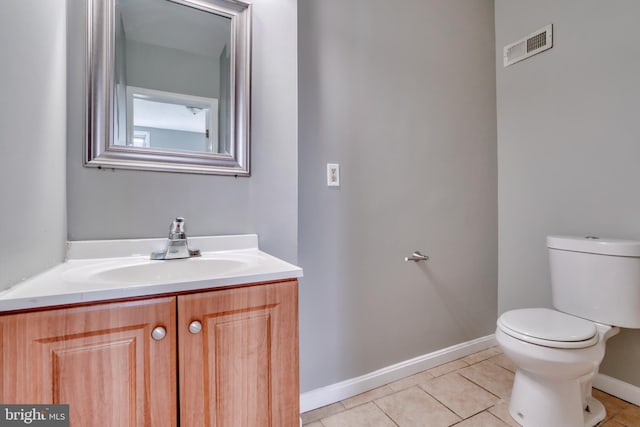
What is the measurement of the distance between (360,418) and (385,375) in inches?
12.5

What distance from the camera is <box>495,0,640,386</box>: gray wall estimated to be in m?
1.44

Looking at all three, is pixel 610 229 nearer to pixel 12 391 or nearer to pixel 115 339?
pixel 115 339

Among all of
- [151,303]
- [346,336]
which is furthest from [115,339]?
[346,336]

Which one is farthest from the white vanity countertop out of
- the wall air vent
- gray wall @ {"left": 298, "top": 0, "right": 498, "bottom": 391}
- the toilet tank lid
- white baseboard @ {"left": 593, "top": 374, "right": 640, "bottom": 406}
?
the wall air vent

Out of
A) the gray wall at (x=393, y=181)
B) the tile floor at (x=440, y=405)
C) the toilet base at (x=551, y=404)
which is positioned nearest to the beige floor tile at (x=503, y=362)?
the tile floor at (x=440, y=405)

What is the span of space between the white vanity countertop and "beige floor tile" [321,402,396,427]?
89cm

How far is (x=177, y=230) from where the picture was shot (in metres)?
1.01

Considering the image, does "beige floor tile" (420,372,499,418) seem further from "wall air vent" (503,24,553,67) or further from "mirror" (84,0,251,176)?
"wall air vent" (503,24,553,67)

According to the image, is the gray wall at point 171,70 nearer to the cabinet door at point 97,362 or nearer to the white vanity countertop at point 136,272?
the white vanity countertop at point 136,272

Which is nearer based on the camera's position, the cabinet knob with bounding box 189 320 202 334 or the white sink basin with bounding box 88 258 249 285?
the cabinet knob with bounding box 189 320 202 334

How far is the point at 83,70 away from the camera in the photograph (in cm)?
96

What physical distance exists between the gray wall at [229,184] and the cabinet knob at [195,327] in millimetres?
501

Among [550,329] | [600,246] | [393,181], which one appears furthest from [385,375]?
[600,246]

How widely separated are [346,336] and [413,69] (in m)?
1.59
